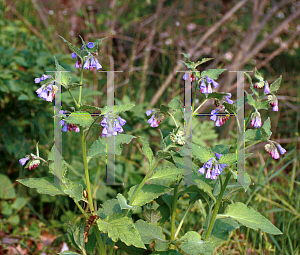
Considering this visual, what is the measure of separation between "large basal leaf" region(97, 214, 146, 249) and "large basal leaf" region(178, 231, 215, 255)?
0.51 feet

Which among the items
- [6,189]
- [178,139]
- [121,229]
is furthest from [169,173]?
[6,189]

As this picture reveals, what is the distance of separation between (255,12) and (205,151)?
297cm

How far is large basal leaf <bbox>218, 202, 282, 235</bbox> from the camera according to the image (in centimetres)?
109

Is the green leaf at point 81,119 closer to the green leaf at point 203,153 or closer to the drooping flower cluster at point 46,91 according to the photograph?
the drooping flower cluster at point 46,91

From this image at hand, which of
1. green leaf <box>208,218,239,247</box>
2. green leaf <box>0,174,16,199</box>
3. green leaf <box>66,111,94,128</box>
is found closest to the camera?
green leaf <box>66,111,94,128</box>

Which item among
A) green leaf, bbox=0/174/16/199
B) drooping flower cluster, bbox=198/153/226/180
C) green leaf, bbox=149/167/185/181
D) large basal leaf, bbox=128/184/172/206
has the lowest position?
green leaf, bbox=0/174/16/199

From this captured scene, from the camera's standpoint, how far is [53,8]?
185 inches

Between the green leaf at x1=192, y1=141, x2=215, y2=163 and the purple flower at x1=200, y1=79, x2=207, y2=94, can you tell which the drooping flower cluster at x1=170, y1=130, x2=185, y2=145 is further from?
the purple flower at x1=200, y1=79, x2=207, y2=94

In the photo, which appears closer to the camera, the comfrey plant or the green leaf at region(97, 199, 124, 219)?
the comfrey plant

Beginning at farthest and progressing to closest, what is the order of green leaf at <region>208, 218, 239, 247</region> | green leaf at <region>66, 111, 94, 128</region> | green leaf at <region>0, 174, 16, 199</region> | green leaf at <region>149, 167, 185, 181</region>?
green leaf at <region>0, 174, 16, 199</region> → green leaf at <region>208, 218, 239, 247</region> → green leaf at <region>149, 167, 185, 181</region> → green leaf at <region>66, 111, 94, 128</region>

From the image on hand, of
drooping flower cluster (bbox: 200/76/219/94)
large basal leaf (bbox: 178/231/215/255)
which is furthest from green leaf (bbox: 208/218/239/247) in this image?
drooping flower cluster (bbox: 200/76/219/94)

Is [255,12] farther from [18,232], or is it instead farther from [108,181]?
[18,232]

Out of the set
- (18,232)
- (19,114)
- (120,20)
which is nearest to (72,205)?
(18,232)

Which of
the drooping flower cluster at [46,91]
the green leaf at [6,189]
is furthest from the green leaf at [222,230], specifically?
A: the green leaf at [6,189]
